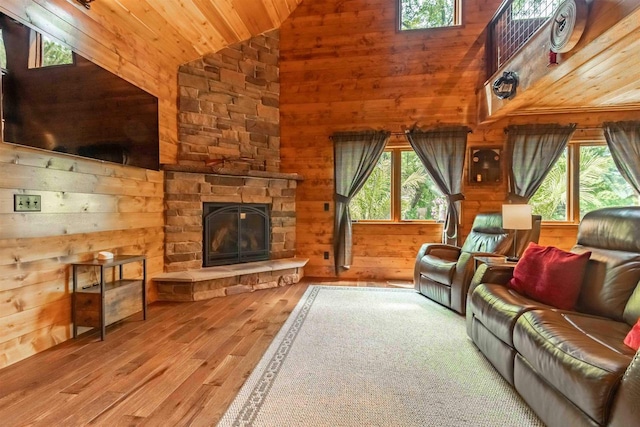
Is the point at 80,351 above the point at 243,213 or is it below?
below

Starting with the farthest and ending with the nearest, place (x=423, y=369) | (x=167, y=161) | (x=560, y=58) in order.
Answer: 1. (x=167, y=161)
2. (x=560, y=58)
3. (x=423, y=369)

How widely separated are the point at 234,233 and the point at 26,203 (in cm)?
225

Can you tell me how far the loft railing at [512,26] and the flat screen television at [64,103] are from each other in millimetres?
3906

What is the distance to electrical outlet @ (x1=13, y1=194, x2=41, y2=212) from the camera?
2084 millimetres

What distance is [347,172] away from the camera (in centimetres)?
460

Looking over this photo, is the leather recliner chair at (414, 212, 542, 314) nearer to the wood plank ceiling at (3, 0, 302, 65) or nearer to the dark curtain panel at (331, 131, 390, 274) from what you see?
the dark curtain panel at (331, 131, 390, 274)

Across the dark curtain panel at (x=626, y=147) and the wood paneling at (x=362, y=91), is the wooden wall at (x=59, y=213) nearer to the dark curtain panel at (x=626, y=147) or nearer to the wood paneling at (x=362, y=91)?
the wood paneling at (x=362, y=91)

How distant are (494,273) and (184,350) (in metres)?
2.41

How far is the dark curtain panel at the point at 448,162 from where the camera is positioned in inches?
171

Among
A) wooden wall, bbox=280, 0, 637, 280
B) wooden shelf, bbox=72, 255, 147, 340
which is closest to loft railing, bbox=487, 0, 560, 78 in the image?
wooden wall, bbox=280, 0, 637, 280

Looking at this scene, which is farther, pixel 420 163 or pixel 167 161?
pixel 420 163

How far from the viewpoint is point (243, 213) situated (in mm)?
4258

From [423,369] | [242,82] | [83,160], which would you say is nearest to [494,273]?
[423,369]

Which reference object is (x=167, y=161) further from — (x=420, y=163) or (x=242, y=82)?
(x=420, y=163)
